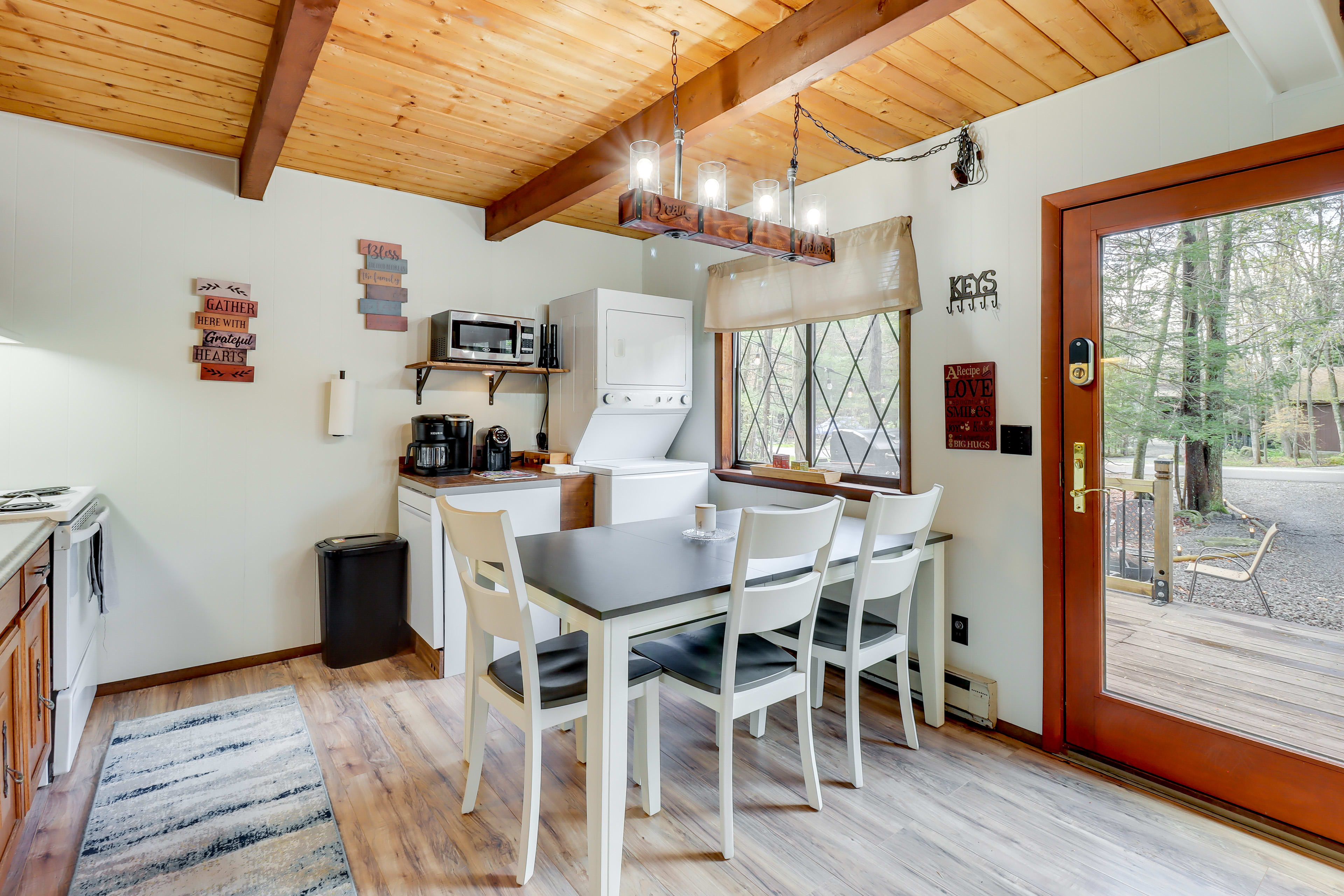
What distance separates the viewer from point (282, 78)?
204cm

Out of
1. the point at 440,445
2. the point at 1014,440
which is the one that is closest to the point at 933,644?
the point at 1014,440

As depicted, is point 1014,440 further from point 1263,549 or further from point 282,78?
point 282,78

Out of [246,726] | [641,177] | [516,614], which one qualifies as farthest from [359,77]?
[246,726]

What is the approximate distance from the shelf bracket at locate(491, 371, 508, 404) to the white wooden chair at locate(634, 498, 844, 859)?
2.25 meters

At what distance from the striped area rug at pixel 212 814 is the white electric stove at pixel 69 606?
166 millimetres

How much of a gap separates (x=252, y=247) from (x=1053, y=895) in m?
3.98

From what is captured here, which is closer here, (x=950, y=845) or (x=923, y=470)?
(x=950, y=845)

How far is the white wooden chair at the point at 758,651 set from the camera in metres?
1.77

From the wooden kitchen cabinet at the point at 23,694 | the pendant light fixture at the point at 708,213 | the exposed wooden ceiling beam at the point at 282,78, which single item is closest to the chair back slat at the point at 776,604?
the pendant light fixture at the point at 708,213

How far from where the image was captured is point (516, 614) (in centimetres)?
171

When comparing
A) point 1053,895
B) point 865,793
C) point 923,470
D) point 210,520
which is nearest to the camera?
point 1053,895

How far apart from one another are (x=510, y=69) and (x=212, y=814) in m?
2.64

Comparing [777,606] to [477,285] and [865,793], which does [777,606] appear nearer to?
[865,793]

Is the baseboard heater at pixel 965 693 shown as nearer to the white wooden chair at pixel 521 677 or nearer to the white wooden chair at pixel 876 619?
the white wooden chair at pixel 876 619
